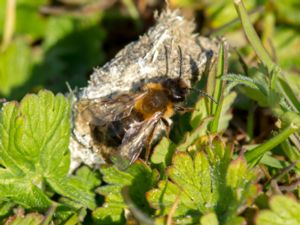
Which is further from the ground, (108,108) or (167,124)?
(108,108)

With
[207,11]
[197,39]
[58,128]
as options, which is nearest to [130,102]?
[58,128]

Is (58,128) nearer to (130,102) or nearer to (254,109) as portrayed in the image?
(130,102)

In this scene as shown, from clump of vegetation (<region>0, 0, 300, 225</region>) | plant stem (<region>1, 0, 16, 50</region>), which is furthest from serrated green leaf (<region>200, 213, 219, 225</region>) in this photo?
plant stem (<region>1, 0, 16, 50</region>)

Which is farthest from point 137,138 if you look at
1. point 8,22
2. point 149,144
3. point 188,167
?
point 8,22

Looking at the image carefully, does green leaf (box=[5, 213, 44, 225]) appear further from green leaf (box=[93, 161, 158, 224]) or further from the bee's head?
the bee's head

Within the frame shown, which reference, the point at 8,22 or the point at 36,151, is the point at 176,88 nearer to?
the point at 36,151

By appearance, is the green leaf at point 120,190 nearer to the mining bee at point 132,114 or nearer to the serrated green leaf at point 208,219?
the mining bee at point 132,114
